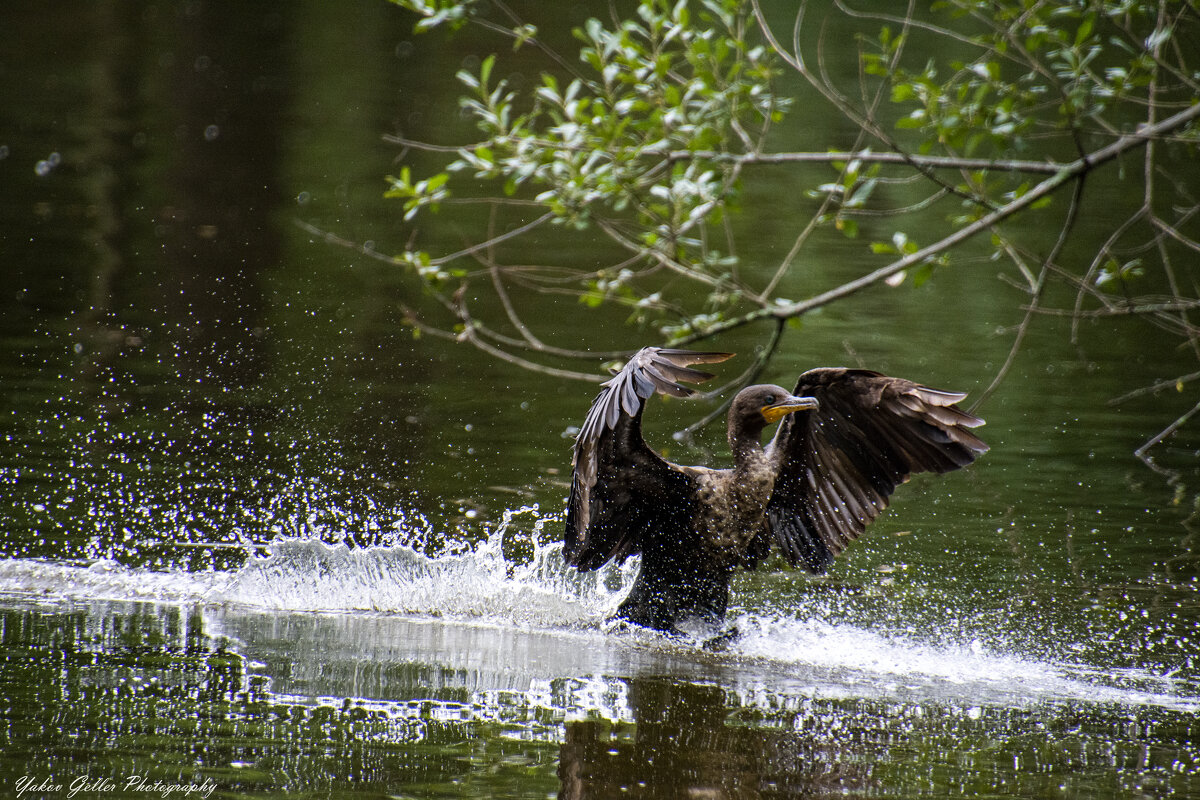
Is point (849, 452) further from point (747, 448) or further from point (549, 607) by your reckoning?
point (549, 607)

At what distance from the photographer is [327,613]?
5215 millimetres

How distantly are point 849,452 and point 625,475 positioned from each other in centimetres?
93

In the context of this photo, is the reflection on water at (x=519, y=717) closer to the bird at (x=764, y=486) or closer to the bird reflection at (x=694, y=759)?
the bird reflection at (x=694, y=759)

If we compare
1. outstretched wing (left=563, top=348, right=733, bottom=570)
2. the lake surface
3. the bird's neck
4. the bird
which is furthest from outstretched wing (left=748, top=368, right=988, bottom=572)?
outstretched wing (left=563, top=348, right=733, bottom=570)

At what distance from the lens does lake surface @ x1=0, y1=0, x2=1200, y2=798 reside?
3842mm

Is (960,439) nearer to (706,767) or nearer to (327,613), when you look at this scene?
(706,767)

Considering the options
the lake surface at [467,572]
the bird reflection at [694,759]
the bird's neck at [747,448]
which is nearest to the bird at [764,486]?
the bird's neck at [747,448]

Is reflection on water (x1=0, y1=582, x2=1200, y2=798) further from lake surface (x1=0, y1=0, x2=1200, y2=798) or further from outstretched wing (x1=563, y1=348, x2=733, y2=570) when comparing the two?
outstretched wing (x1=563, y1=348, x2=733, y2=570)

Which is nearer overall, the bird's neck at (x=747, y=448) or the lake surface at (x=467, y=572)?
the lake surface at (x=467, y=572)

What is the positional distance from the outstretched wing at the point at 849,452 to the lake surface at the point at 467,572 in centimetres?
22

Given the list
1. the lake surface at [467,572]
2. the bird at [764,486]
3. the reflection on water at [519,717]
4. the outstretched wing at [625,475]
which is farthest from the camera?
the bird at [764,486]

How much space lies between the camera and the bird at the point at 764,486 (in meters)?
4.99

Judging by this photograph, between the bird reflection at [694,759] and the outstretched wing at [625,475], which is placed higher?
the outstretched wing at [625,475]

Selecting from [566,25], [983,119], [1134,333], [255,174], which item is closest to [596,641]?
[983,119]
